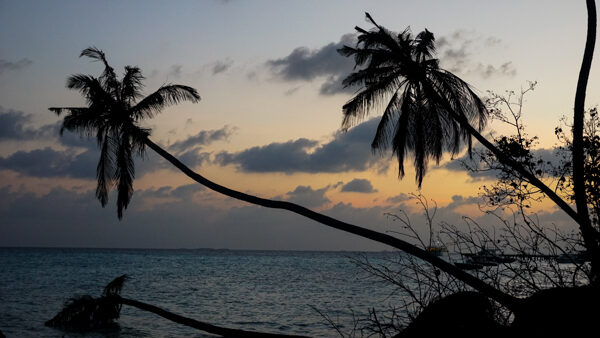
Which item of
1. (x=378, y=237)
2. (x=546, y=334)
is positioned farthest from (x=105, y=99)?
(x=546, y=334)

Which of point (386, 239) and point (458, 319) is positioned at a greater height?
point (386, 239)

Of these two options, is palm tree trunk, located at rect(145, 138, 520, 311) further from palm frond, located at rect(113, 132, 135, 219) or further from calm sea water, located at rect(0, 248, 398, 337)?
palm frond, located at rect(113, 132, 135, 219)

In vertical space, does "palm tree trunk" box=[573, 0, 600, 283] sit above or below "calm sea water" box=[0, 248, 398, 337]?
above

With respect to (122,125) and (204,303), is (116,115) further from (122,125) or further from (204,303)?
(204,303)

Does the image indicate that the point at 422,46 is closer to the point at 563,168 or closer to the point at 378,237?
the point at 563,168

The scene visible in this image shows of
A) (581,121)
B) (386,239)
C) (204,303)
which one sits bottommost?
(204,303)

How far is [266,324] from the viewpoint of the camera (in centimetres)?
2433

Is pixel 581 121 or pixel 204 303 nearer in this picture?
pixel 581 121

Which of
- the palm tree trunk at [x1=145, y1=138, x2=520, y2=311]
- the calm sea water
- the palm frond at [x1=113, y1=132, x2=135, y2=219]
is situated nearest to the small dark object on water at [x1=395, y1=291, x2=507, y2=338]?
the palm tree trunk at [x1=145, y1=138, x2=520, y2=311]

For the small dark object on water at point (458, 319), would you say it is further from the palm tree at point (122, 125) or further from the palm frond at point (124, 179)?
the palm frond at point (124, 179)

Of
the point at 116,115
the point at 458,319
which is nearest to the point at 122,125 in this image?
the point at 116,115

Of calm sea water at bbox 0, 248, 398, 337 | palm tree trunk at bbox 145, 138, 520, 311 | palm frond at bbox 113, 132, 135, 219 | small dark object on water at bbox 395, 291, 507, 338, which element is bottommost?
calm sea water at bbox 0, 248, 398, 337

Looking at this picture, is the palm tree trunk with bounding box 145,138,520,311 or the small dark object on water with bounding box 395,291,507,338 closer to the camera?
the palm tree trunk with bounding box 145,138,520,311

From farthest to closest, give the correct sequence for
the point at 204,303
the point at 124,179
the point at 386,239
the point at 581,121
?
the point at 204,303, the point at 124,179, the point at 581,121, the point at 386,239
